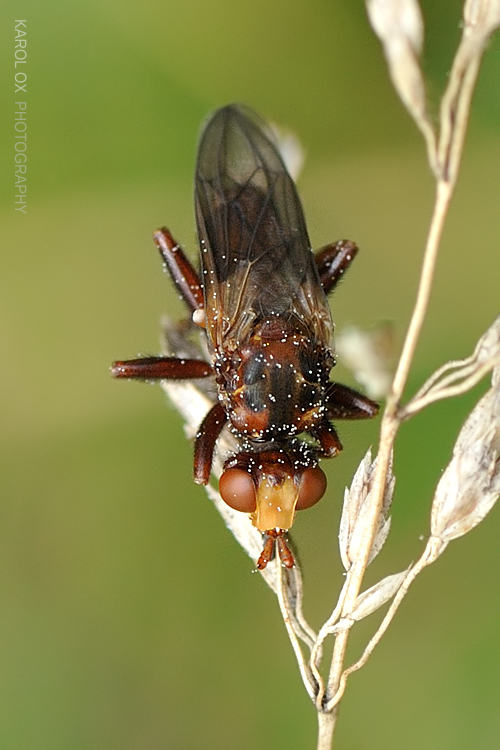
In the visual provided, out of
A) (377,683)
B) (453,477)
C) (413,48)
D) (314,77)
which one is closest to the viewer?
(413,48)

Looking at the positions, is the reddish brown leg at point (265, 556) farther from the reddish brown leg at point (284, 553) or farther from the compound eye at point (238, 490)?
the compound eye at point (238, 490)

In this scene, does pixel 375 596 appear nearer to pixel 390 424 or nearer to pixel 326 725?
pixel 326 725

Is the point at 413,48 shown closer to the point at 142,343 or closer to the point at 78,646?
the point at 142,343

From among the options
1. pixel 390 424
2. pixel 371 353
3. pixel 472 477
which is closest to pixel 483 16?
pixel 390 424

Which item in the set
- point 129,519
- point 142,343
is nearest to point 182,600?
point 129,519

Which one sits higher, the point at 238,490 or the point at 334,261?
the point at 334,261
